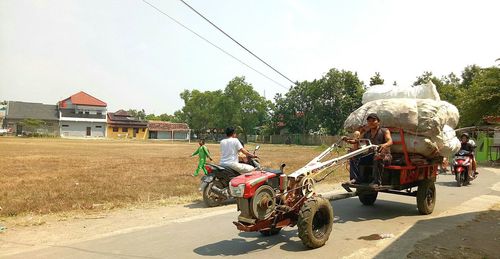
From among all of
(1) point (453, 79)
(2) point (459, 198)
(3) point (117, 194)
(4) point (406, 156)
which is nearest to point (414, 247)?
(4) point (406, 156)

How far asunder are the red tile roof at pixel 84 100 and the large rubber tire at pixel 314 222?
262 feet

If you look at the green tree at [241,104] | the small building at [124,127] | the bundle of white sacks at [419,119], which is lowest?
the bundle of white sacks at [419,119]

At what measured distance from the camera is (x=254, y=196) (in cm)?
546

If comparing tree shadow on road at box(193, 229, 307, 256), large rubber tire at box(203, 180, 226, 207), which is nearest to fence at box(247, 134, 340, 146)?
large rubber tire at box(203, 180, 226, 207)

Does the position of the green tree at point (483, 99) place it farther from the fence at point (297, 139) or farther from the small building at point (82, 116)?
the small building at point (82, 116)

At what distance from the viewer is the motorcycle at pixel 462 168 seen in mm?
13195

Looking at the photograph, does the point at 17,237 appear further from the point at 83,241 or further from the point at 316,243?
the point at 316,243

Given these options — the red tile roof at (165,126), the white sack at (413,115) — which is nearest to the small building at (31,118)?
the red tile roof at (165,126)

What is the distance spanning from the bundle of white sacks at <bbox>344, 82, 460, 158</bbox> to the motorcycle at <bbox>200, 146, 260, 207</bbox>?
285 cm

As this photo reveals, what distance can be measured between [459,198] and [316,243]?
6.71 meters

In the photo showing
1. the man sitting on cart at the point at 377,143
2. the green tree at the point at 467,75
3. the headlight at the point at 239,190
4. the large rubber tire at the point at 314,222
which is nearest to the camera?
the headlight at the point at 239,190

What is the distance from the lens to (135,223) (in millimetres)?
7609

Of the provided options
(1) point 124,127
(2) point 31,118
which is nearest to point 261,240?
(2) point 31,118

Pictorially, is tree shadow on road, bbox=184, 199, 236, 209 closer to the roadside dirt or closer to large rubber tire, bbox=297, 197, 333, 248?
the roadside dirt
